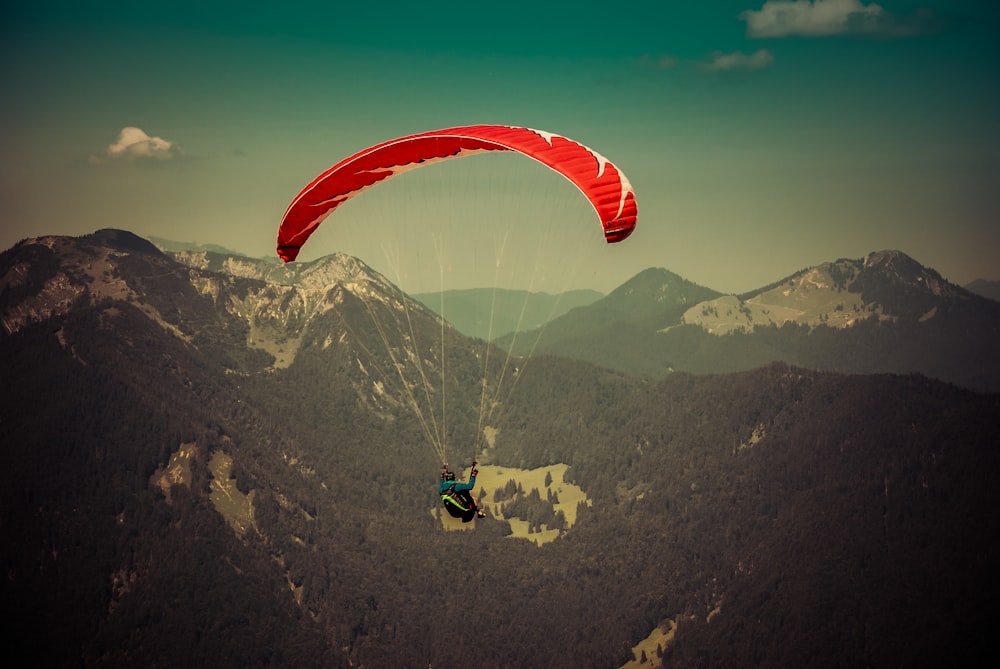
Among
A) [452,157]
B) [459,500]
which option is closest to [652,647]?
[459,500]

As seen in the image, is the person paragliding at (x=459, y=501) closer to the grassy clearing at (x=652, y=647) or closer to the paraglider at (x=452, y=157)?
the paraglider at (x=452, y=157)

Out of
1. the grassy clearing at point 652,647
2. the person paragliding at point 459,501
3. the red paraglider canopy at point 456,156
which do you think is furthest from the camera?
the grassy clearing at point 652,647

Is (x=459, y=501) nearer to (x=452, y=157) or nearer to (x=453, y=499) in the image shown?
(x=453, y=499)

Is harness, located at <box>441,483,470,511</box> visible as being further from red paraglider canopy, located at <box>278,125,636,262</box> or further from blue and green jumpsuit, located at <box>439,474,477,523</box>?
red paraglider canopy, located at <box>278,125,636,262</box>

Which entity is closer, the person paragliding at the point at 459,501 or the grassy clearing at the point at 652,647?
the person paragliding at the point at 459,501

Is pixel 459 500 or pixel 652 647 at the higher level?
pixel 459 500

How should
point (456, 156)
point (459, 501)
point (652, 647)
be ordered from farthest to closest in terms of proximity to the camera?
point (652, 647) < point (456, 156) < point (459, 501)

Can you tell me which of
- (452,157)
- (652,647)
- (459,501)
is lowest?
(652,647)

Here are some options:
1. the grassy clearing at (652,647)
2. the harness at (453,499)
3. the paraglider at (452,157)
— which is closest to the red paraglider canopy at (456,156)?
the paraglider at (452,157)

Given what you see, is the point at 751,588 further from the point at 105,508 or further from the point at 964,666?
the point at 105,508
